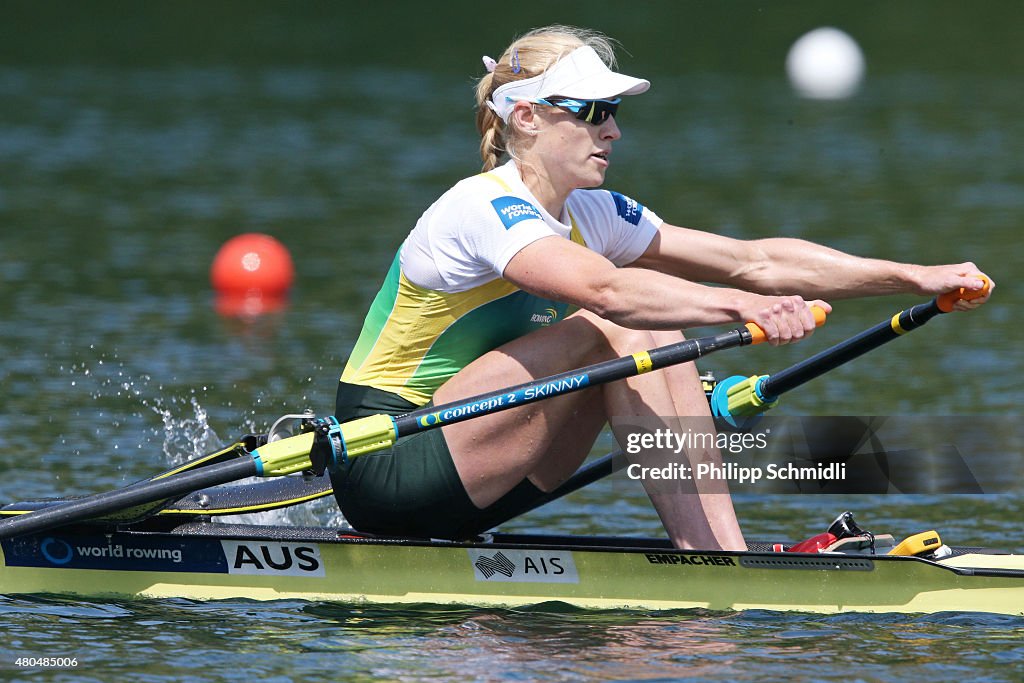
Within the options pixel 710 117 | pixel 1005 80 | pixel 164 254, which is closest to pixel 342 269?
pixel 164 254

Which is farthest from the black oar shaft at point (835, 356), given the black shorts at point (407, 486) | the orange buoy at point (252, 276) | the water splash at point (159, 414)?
the orange buoy at point (252, 276)

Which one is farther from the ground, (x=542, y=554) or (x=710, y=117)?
(x=710, y=117)

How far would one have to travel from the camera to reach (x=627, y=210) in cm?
575

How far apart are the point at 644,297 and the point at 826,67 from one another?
24.2 m

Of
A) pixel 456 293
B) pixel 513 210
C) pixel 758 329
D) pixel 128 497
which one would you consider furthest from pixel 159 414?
pixel 758 329

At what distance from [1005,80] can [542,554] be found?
77.3 ft

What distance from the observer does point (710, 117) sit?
936 inches

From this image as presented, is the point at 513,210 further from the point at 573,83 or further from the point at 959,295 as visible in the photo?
the point at 959,295

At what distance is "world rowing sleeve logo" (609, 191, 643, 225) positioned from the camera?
5734mm

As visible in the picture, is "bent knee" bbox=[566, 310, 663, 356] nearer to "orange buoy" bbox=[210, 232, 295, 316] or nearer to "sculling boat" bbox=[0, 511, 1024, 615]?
"sculling boat" bbox=[0, 511, 1024, 615]

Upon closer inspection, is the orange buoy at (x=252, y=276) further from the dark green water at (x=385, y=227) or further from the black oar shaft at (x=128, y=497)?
the black oar shaft at (x=128, y=497)

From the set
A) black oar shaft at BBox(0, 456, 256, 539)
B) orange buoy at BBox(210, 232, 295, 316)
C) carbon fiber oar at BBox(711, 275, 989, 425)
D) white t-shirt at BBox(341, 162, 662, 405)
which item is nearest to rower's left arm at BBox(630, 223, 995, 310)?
carbon fiber oar at BBox(711, 275, 989, 425)

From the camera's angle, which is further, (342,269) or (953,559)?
(342,269)

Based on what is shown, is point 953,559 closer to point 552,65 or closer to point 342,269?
point 552,65
